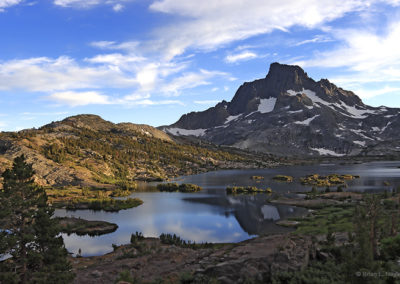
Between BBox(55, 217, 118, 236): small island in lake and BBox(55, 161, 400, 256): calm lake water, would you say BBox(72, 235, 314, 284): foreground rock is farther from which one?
BBox(55, 217, 118, 236): small island in lake

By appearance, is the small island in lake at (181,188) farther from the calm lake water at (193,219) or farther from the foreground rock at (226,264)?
the foreground rock at (226,264)

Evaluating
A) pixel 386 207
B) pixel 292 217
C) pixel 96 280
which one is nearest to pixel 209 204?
pixel 292 217

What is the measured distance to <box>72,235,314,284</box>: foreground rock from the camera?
84.0 ft

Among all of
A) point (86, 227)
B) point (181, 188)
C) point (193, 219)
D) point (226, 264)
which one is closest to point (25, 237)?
point (226, 264)

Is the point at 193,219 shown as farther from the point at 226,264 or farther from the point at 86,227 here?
the point at 226,264

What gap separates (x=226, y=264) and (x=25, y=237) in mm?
20655

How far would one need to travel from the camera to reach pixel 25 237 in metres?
31.0

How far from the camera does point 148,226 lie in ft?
240

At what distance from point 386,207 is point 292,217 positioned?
71.5ft

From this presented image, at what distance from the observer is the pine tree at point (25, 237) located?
31.2 meters

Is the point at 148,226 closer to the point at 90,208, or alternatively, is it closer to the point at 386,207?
the point at 90,208

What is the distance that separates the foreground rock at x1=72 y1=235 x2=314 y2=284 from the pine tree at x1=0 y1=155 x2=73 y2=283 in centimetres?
408

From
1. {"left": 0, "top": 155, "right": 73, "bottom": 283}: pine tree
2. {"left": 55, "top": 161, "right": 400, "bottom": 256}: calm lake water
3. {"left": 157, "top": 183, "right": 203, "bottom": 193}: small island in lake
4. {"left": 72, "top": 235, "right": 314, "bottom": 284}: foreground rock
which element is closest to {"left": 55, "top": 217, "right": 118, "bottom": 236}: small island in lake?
{"left": 55, "top": 161, "right": 400, "bottom": 256}: calm lake water

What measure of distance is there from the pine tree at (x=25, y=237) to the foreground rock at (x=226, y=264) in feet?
13.4
